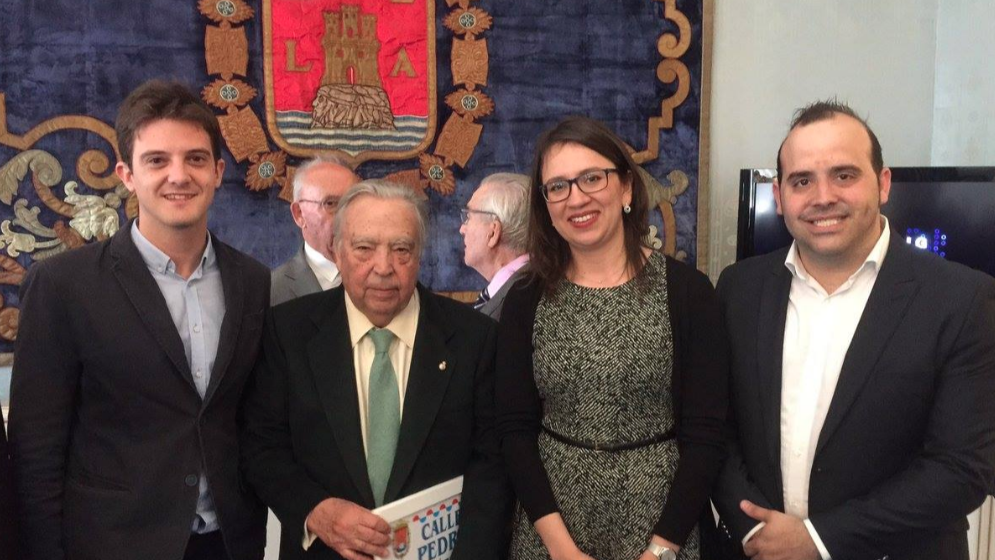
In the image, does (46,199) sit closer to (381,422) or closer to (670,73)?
(381,422)

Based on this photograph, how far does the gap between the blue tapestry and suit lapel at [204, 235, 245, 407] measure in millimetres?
1462

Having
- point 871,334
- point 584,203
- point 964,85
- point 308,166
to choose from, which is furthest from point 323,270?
point 964,85

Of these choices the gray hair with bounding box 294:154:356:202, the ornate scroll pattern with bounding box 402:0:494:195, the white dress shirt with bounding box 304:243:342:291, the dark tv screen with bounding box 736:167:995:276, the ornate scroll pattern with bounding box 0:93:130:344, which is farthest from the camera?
the ornate scroll pattern with bounding box 402:0:494:195

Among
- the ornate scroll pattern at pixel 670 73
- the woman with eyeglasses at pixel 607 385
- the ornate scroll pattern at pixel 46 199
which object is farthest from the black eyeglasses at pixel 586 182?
the ornate scroll pattern at pixel 46 199

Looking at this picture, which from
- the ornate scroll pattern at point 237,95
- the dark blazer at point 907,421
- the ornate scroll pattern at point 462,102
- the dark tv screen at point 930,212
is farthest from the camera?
the ornate scroll pattern at point 462,102

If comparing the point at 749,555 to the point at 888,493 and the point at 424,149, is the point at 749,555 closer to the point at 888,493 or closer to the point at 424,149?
the point at 888,493

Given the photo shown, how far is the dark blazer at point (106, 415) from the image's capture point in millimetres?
1646

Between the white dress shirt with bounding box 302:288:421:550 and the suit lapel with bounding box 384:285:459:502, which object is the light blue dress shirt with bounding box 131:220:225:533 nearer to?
the white dress shirt with bounding box 302:288:421:550

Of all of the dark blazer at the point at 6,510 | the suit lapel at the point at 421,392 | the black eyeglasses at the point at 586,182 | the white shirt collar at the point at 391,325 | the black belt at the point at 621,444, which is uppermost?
the black eyeglasses at the point at 586,182

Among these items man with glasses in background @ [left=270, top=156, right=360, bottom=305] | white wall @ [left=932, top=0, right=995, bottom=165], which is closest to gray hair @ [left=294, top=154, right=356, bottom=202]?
man with glasses in background @ [left=270, top=156, right=360, bottom=305]

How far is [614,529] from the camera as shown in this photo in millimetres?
1737

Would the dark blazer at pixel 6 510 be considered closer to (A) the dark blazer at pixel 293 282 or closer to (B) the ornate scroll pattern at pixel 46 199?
(A) the dark blazer at pixel 293 282

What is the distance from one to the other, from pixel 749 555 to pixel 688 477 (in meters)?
0.23

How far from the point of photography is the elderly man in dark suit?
5.68ft
